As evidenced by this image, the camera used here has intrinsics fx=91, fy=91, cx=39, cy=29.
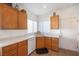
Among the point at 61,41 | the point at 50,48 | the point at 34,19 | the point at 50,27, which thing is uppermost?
the point at 34,19

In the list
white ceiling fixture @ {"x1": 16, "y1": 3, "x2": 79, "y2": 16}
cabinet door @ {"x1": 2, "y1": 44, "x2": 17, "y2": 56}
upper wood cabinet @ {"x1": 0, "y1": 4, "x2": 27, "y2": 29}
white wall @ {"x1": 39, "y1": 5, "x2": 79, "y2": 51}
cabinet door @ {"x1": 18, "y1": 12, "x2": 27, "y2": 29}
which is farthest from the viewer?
white wall @ {"x1": 39, "y1": 5, "x2": 79, "y2": 51}

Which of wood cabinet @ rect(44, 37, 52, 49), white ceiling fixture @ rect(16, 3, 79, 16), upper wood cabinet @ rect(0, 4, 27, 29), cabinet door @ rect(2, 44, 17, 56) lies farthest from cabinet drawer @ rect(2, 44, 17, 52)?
wood cabinet @ rect(44, 37, 52, 49)

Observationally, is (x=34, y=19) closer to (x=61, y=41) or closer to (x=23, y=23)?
(x=23, y=23)

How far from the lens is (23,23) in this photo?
82.6 inches

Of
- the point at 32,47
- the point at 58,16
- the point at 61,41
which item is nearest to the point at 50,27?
the point at 58,16

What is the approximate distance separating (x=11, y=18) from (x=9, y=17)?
0.22 ft

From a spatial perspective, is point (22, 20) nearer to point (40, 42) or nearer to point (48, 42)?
point (40, 42)

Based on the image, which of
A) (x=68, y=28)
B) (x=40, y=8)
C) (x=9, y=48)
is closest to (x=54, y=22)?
(x=68, y=28)

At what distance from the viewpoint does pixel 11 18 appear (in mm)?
1642

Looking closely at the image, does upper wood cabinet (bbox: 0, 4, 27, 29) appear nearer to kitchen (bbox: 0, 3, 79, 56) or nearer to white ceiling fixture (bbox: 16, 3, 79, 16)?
kitchen (bbox: 0, 3, 79, 56)

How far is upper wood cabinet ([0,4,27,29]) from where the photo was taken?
4.63ft

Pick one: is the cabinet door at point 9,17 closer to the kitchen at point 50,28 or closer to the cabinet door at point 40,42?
the kitchen at point 50,28

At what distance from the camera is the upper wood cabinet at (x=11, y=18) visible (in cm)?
141

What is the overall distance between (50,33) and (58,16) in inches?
21.4
